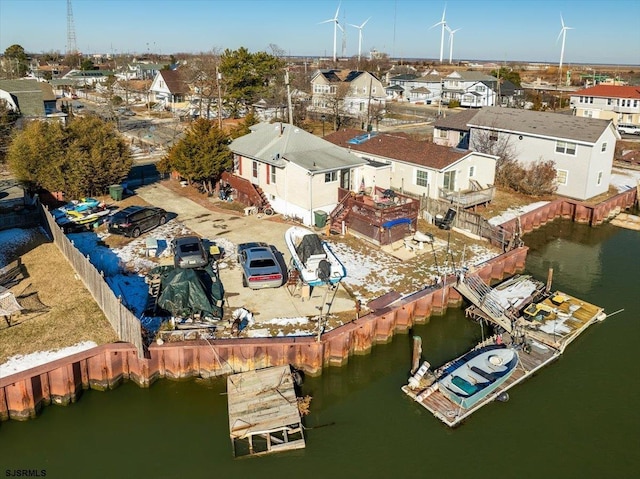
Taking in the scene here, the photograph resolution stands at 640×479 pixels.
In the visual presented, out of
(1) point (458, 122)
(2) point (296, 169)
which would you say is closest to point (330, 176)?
(2) point (296, 169)

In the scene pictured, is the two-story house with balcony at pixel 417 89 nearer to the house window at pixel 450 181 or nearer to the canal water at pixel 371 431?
the house window at pixel 450 181

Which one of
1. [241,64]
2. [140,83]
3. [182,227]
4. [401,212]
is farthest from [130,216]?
[140,83]

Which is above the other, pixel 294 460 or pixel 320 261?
pixel 320 261

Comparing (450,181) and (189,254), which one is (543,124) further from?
(189,254)

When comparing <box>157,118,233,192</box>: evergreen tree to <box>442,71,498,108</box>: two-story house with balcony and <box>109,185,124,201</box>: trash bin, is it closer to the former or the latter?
<box>109,185,124,201</box>: trash bin

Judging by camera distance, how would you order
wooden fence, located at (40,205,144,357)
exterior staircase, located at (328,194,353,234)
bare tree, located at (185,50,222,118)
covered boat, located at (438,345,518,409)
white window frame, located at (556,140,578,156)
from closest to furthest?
covered boat, located at (438,345,518,409)
wooden fence, located at (40,205,144,357)
exterior staircase, located at (328,194,353,234)
white window frame, located at (556,140,578,156)
bare tree, located at (185,50,222,118)

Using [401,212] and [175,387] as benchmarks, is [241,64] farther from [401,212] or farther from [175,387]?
[175,387]

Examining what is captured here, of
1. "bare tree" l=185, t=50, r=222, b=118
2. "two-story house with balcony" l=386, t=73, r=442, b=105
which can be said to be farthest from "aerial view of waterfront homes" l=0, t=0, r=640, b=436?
"two-story house with balcony" l=386, t=73, r=442, b=105
